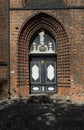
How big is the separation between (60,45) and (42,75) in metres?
1.90

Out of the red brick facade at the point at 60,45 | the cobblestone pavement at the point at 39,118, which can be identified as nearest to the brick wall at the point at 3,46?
the red brick facade at the point at 60,45

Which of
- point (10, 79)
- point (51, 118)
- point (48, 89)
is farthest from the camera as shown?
point (48, 89)

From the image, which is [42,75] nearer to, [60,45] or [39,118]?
[60,45]

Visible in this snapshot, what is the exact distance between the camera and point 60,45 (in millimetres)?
15148

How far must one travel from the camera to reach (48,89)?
15.7 meters

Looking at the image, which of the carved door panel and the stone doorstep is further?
the carved door panel

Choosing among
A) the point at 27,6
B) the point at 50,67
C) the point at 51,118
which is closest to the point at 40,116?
the point at 51,118

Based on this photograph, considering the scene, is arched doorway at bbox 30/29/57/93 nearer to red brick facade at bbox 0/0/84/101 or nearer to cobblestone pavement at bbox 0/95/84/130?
red brick facade at bbox 0/0/84/101

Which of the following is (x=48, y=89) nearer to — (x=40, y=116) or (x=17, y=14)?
(x=17, y=14)

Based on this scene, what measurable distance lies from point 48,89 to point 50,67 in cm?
117

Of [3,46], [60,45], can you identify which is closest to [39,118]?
[3,46]

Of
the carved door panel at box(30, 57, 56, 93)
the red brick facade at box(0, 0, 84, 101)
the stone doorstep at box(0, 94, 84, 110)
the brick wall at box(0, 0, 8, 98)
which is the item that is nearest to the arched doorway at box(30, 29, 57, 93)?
the carved door panel at box(30, 57, 56, 93)

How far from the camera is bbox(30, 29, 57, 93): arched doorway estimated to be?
15680 millimetres

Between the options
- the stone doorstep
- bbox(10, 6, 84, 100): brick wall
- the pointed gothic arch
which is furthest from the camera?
the pointed gothic arch
